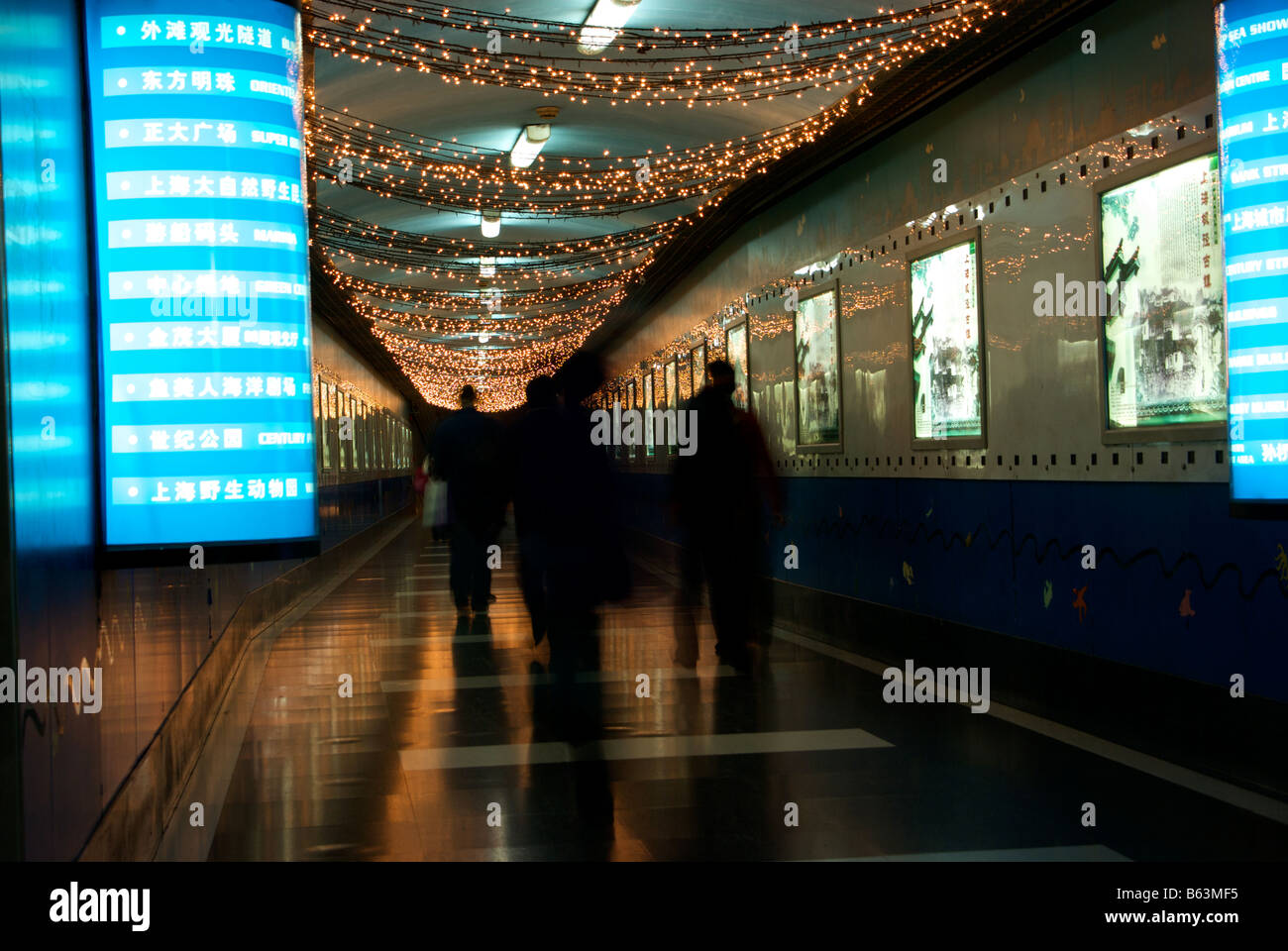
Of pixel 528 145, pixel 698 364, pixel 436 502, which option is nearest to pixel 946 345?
pixel 436 502

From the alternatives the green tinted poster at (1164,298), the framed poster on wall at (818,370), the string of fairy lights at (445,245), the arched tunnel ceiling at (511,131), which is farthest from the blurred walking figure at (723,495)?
the string of fairy lights at (445,245)

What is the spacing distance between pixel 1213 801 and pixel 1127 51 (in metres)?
3.56

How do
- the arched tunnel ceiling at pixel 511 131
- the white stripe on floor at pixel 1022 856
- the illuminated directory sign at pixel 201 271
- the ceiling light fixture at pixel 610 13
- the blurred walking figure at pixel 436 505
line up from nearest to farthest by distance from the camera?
the illuminated directory sign at pixel 201 271
the white stripe on floor at pixel 1022 856
the arched tunnel ceiling at pixel 511 131
the ceiling light fixture at pixel 610 13
the blurred walking figure at pixel 436 505

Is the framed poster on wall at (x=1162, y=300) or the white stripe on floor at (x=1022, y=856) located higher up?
the framed poster on wall at (x=1162, y=300)

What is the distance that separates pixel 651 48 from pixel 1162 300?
3.72 m

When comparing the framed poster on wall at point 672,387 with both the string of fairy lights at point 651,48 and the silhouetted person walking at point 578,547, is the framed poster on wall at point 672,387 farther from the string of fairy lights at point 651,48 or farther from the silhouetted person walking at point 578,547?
the silhouetted person walking at point 578,547

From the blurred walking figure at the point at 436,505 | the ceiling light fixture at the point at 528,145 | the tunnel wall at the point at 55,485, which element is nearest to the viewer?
the tunnel wall at the point at 55,485

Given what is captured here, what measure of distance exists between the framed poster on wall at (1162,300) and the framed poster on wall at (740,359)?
7.47 metres

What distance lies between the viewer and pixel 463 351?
3228cm

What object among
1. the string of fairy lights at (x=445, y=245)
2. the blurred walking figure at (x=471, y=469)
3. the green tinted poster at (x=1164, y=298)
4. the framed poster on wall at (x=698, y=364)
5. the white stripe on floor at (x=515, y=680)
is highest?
the string of fairy lights at (x=445, y=245)

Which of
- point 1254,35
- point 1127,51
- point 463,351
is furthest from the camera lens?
point 463,351

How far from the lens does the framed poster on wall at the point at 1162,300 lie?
608cm
